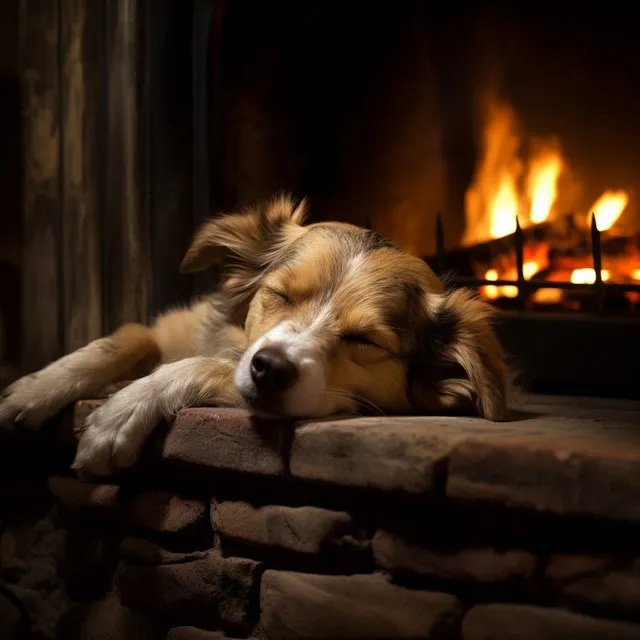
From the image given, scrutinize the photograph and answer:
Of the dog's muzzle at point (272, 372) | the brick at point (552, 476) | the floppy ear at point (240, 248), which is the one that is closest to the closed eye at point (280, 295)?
the floppy ear at point (240, 248)

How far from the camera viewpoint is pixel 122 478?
2.37 meters

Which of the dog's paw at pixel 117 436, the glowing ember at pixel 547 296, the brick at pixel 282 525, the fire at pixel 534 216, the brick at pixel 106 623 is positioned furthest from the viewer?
the glowing ember at pixel 547 296

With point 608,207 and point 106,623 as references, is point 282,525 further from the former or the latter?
point 608,207

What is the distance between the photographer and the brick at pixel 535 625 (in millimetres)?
1500

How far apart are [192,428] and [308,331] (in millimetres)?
436

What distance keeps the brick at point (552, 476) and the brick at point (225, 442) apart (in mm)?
516

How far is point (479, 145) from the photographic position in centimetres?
353

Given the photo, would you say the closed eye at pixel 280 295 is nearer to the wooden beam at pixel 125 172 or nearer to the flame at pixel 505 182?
the wooden beam at pixel 125 172

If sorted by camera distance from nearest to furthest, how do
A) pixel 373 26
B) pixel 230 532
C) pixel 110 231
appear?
pixel 230 532
pixel 110 231
pixel 373 26

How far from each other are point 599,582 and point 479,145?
241 cm

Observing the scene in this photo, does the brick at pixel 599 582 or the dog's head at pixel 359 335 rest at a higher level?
the dog's head at pixel 359 335

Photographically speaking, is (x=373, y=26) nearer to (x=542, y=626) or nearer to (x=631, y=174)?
(x=631, y=174)

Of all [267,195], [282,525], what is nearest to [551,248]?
[267,195]

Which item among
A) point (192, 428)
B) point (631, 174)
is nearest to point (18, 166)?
point (192, 428)
